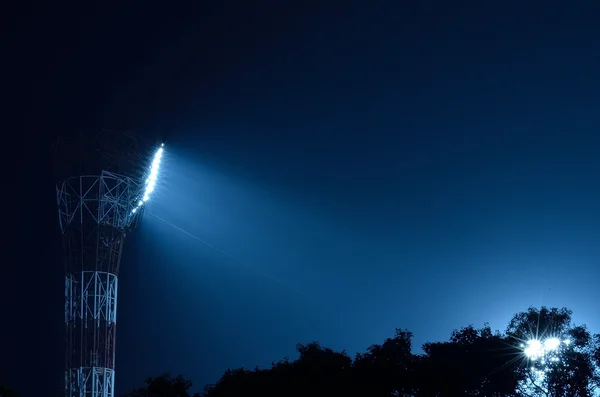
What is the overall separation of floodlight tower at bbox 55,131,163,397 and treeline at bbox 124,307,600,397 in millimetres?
7632

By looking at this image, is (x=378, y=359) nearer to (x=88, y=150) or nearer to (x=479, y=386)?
(x=479, y=386)

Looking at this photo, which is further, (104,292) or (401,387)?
(401,387)

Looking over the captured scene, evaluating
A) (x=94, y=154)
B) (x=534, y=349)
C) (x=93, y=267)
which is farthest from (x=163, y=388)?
(x=534, y=349)

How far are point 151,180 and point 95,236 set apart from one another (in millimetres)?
5154

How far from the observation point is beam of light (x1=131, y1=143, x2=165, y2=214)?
42.2m

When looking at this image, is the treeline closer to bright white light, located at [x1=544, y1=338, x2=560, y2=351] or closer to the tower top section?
bright white light, located at [x1=544, y1=338, x2=560, y2=351]

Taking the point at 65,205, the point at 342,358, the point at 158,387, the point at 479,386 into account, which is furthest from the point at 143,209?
Answer: the point at 479,386

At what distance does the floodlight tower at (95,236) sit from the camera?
124ft

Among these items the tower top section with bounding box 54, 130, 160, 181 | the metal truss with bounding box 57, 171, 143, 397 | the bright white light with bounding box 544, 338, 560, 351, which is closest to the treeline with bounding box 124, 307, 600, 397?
the bright white light with bounding box 544, 338, 560, 351

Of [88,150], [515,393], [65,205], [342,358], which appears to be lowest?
[515,393]

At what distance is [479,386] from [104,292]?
73.5ft

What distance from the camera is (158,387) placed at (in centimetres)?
3850

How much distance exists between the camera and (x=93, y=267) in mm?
39125

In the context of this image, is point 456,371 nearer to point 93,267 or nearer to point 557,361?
point 557,361
